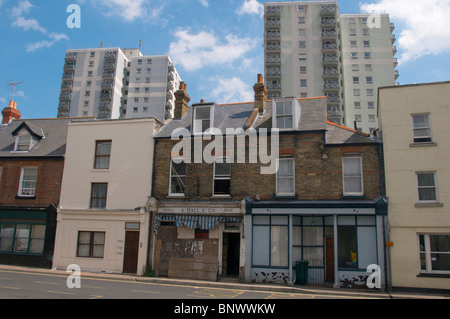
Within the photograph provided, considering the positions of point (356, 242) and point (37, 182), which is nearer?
point (356, 242)

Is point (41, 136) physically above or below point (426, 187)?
above

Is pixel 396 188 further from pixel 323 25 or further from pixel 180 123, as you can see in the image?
pixel 323 25

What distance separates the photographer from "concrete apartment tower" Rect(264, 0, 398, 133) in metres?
61.2

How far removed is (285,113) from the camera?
19.1 metres

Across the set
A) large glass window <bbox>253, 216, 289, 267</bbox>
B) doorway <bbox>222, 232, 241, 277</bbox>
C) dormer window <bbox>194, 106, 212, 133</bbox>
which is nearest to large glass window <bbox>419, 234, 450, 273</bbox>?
large glass window <bbox>253, 216, 289, 267</bbox>

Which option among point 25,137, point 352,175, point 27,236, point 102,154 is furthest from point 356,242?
point 25,137

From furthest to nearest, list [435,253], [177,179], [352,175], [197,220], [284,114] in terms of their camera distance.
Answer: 1. [177,179]
2. [284,114]
3. [197,220]
4. [352,175]
5. [435,253]

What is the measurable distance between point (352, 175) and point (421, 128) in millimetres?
3754

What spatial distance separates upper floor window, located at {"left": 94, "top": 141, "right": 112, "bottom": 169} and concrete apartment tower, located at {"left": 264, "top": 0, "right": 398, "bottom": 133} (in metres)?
42.6

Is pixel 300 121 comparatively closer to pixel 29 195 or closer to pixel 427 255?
pixel 427 255

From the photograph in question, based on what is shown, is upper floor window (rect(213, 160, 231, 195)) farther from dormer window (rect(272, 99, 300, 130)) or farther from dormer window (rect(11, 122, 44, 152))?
dormer window (rect(11, 122, 44, 152))

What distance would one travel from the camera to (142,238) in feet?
63.7
